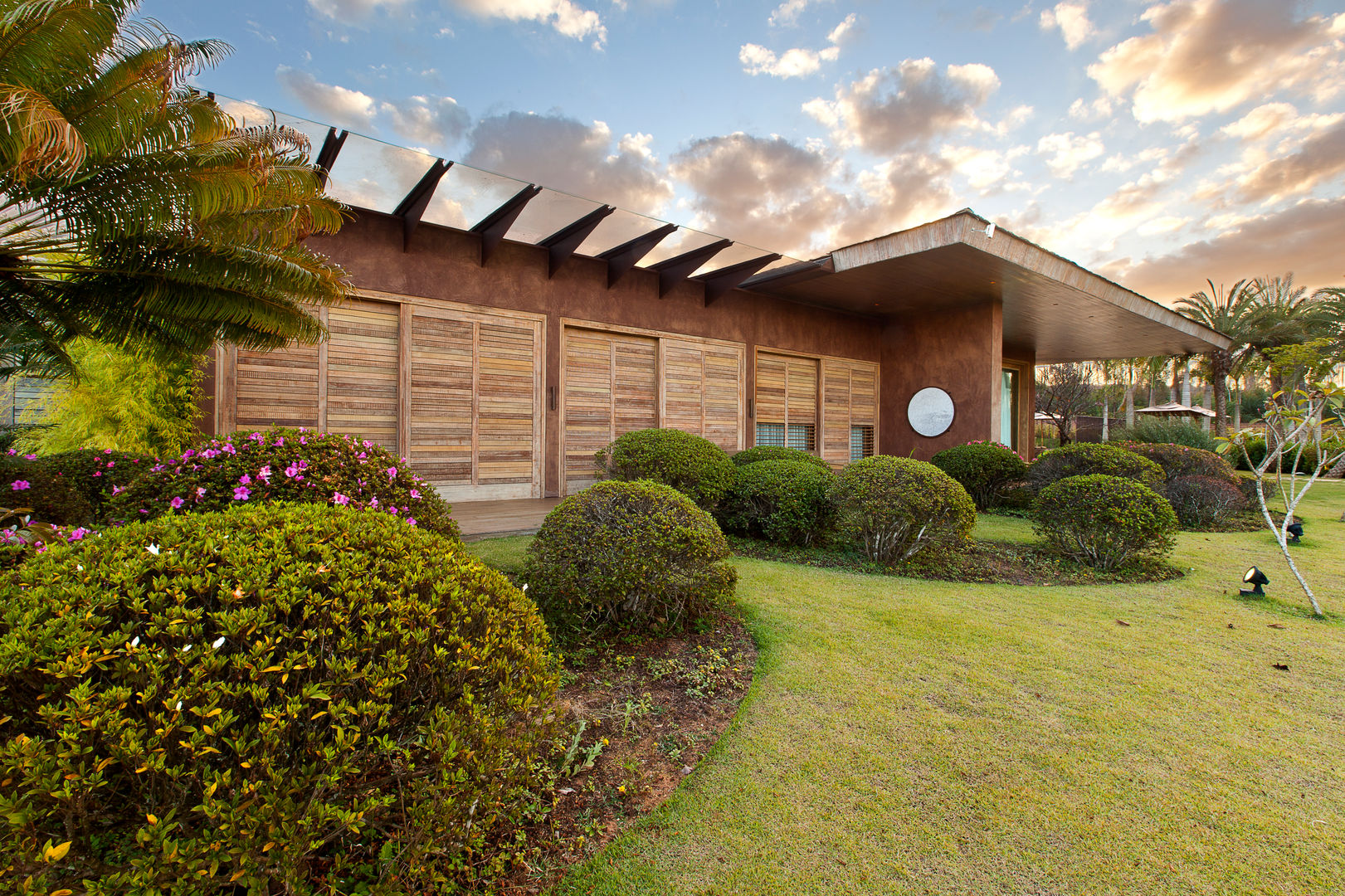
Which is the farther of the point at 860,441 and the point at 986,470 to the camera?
the point at 860,441

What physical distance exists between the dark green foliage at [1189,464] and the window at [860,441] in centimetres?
547

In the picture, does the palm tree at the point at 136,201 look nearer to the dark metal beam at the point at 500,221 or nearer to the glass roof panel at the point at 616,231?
the dark metal beam at the point at 500,221

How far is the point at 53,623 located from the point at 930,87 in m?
10.6

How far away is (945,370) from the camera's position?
12.2 meters

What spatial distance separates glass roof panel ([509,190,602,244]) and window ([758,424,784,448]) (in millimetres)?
5775

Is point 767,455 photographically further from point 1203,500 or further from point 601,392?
point 1203,500

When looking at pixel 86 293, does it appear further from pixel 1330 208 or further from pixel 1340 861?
pixel 1330 208

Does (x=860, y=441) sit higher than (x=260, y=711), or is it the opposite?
(x=860, y=441)

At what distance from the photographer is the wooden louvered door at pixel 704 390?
10422mm

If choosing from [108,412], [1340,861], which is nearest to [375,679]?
[1340,861]

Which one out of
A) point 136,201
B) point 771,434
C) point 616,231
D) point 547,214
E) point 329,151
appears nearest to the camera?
point 136,201

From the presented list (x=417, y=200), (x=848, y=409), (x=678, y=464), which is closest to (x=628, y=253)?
(x=417, y=200)

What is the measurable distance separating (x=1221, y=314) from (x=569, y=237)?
2593 centimetres

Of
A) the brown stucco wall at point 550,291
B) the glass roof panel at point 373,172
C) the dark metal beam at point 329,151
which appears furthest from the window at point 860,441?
the dark metal beam at point 329,151
